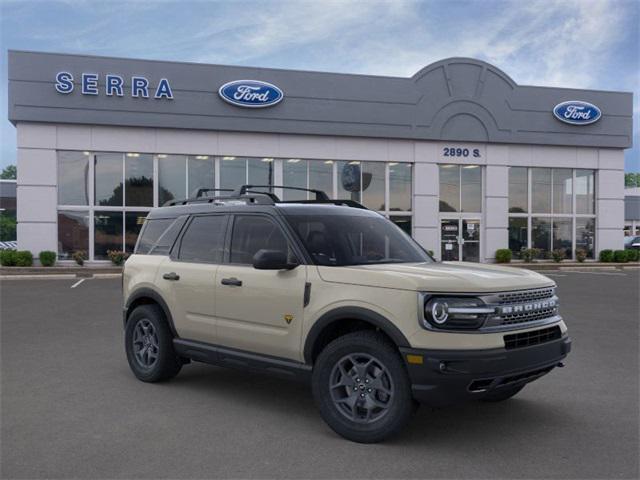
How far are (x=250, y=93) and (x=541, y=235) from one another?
16.2 metres

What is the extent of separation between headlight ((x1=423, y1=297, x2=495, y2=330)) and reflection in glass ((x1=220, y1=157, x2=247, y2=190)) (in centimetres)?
2283

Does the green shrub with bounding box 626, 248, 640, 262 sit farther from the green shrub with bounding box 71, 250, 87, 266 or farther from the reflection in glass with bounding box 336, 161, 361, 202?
the green shrub with bounding box 71, 250, 87, 266

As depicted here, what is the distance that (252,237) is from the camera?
18.9 ft

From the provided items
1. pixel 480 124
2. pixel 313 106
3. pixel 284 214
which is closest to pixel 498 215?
pixel 480 124

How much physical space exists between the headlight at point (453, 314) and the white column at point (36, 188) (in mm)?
23490

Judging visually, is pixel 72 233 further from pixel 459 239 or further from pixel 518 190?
pixel 518 190

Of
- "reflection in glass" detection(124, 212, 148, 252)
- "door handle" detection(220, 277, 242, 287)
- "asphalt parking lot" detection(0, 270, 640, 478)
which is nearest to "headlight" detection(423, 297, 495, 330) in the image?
"asphalt parking lot" detection(0, 270, 640, 478)

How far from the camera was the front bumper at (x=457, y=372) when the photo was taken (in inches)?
167

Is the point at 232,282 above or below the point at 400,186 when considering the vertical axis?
below

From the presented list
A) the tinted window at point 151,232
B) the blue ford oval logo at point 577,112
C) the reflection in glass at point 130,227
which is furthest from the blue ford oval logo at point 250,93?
the tinted window at point 151,232

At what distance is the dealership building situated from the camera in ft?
80.7

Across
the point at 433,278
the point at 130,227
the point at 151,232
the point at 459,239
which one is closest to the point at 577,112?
the point at 459,239

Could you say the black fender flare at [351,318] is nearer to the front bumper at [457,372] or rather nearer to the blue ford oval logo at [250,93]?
the front bumper at [457,372]

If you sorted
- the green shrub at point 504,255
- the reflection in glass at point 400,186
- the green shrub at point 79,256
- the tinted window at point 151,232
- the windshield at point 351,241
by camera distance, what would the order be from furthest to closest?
the green shrub at point 504,255
the reflection in glass at point 400,186
the green shrub at point 79,256
the tinted window at point 151,232
the windshield at point 351,241
